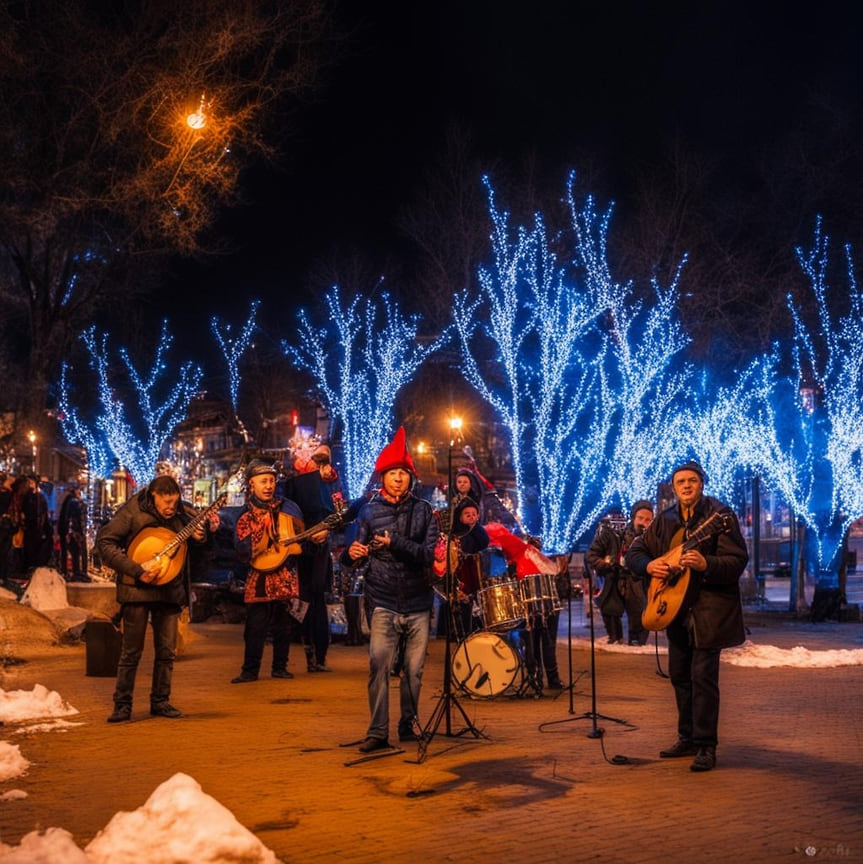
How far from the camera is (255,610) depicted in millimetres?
12664

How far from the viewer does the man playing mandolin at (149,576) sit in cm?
1005

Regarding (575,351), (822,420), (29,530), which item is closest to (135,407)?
(575,351)

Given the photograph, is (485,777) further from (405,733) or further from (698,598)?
(698,598)

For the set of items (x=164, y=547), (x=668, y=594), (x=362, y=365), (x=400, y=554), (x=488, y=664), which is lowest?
(x=488, y=664)

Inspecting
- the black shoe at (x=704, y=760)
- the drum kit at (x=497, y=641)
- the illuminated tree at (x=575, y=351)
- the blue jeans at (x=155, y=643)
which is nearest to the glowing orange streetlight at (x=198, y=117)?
the blue jeans at (x=155, y=643)

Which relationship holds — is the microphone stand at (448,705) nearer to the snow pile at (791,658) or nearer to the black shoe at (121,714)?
the black shoe at (121,714)

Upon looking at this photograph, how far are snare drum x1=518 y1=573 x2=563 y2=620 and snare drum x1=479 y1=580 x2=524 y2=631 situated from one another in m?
0.07

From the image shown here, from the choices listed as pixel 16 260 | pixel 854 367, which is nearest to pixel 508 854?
pixel 16 260

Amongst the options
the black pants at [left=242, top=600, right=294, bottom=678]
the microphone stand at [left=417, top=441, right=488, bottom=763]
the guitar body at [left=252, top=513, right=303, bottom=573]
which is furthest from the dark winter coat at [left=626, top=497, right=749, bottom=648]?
the black pants at [left=242, top=600, right=294, bottom=678]

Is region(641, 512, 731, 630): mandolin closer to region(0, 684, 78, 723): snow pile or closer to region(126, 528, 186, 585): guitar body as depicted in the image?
region(126, 528, 186, 585): guitar body

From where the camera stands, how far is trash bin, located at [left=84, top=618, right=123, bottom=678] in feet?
42.0

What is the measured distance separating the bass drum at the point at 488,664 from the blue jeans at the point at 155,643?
262 centimetres

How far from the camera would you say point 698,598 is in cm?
827

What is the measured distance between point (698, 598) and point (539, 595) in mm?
3078
